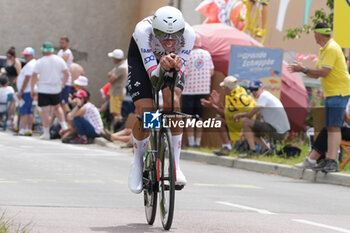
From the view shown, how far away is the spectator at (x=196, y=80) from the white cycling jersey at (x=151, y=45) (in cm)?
980

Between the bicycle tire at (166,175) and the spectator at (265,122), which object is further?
the spectator at (265,122)

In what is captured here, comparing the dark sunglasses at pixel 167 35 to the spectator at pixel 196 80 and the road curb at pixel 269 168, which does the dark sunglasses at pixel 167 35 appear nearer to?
the road curb at pixel 269 168

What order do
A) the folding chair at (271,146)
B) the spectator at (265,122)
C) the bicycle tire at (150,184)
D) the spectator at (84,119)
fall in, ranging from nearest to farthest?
the bicycle tire at (150,184) < the spectator at (265,122) < the folding chair at (271,146) < the spectator at (84,119)

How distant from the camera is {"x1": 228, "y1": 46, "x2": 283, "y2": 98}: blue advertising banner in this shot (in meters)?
18.3

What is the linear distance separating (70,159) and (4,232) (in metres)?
9.15

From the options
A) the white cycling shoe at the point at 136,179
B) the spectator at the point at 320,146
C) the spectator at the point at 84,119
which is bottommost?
the spectator at the point at 84,119

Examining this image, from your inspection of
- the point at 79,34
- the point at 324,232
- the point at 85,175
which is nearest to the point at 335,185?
the point at 85,175

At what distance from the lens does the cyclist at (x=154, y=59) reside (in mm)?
7562

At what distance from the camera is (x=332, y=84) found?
13266mm

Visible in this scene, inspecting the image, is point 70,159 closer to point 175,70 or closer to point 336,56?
point 336,56

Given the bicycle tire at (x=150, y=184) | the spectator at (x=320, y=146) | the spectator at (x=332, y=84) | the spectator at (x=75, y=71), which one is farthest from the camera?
the spectator at (x=75, y=71)

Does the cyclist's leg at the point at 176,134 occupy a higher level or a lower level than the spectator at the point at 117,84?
higher

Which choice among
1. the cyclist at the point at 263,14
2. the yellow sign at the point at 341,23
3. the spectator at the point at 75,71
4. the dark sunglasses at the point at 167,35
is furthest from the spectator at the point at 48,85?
the dark sunglasses at the point at 167,35

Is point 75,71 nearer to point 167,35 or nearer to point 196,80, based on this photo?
point 196,80
